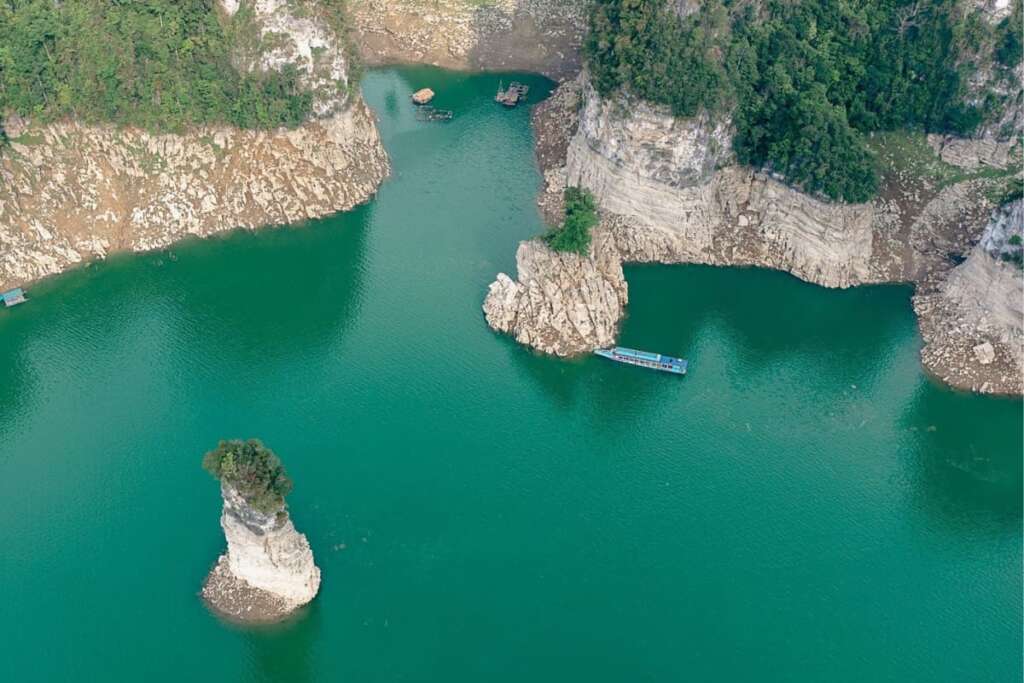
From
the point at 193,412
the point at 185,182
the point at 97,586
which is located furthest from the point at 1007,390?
the point at 185,182

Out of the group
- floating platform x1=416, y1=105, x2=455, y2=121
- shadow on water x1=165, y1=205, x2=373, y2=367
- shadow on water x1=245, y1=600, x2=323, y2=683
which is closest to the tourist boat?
shadow on water x1=165, y1=205, x2=373, y2=367

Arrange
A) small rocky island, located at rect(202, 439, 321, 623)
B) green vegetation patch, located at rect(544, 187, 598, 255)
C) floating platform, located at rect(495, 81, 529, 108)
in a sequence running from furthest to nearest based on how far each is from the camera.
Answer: floating platform, located at rect(495, 81, 529, 108) < green vegetation patch, located at rect(544, 187, 598, 255) < small rocky island, located at rect(202, 439, 321, 623)

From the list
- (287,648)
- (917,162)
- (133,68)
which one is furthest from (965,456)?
(133,68)

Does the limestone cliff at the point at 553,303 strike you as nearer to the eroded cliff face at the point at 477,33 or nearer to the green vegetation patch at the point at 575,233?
the green vegetation patch at the point at 575,233

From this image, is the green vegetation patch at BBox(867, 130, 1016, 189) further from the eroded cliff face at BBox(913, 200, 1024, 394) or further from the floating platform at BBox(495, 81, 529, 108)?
the floating platform at BBox(495, 81, 529, 108)

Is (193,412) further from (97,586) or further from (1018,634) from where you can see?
(1018,634)

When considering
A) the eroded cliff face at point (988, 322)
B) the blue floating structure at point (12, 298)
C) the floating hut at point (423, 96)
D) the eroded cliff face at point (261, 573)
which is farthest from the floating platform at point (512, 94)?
the eroded cliff face at point (261, 573)
